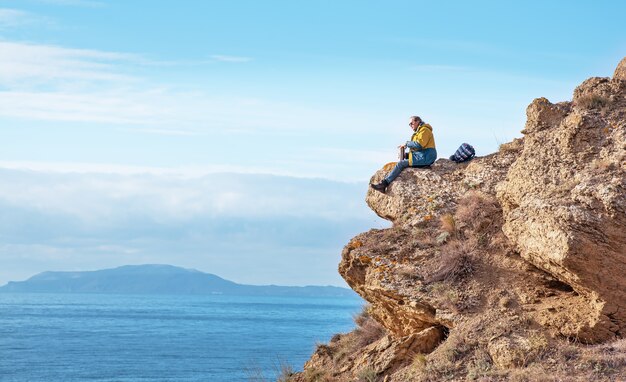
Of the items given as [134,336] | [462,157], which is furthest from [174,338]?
[462,157]

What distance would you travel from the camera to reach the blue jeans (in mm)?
19123

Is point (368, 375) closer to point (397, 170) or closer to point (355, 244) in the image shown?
point (355, 244)

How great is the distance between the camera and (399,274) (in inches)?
650

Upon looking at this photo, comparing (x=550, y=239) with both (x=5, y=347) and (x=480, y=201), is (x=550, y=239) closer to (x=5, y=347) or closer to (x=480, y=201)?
(x=480, y=201)

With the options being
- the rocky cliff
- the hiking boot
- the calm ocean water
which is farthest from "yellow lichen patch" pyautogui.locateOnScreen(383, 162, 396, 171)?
the calm ocean water

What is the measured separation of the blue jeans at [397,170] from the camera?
62.7 feet

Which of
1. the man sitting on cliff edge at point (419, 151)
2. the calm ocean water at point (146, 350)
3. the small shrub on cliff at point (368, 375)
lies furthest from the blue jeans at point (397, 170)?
the calm ocean water at point (146, 350)

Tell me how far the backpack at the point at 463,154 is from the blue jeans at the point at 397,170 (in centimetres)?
124

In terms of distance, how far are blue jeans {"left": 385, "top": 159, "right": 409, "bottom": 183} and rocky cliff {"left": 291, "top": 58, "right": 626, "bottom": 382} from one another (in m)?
0.16

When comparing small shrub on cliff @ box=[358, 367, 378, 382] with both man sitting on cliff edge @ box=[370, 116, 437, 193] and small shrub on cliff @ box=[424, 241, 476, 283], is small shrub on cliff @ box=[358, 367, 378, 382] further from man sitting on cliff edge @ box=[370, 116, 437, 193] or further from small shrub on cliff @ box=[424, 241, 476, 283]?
man sitting on cliff edge @ box=[370, 116, 437, 193]

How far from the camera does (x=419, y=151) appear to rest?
1941 centimetres

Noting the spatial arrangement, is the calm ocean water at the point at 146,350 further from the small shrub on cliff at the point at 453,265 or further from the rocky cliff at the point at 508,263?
the small shrub on cliff at the point at 453,265

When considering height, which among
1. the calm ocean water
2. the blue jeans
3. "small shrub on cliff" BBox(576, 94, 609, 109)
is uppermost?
"small shrub on cliff" BBox(576, 94, 609, 109)

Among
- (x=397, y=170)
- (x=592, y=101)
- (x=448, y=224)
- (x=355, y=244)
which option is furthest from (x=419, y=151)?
(x=592, y=101)
